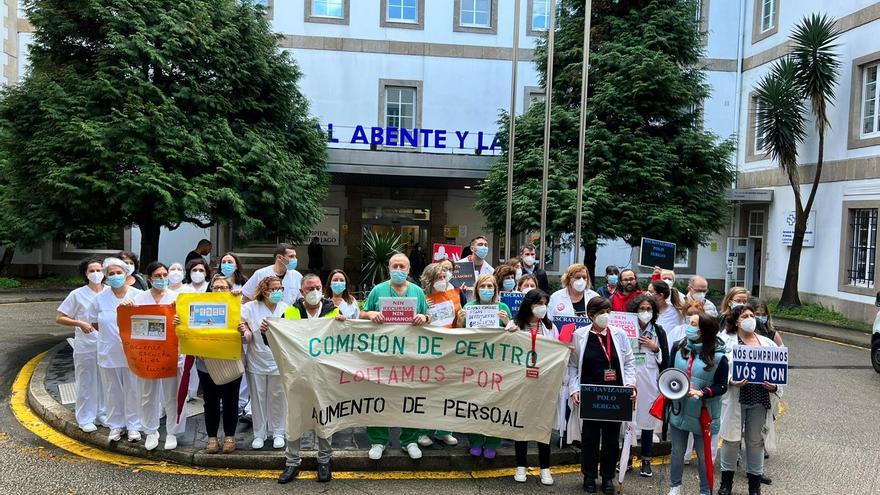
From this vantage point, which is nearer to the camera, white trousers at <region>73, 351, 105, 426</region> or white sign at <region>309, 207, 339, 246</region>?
white trousers at <region>73, 351, 105, 426</region>

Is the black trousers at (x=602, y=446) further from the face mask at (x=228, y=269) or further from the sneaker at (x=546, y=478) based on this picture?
the face mask at (x=228, y=269)

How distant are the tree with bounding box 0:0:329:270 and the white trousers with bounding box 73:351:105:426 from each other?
188 inches

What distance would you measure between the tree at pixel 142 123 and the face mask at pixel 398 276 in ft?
20.2

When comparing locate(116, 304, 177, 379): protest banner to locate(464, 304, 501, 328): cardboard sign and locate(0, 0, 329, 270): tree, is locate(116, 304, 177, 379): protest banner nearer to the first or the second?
locate(464, 304, 501, 328): cardboard sign

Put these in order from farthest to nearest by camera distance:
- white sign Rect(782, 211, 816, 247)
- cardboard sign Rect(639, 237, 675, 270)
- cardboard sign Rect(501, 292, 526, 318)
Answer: white sign Rect(782, 211, 816, 247), cardboard sign Rect(639, 237, 675, 270), cardboard sign Rect(501, 292, 526, 318)

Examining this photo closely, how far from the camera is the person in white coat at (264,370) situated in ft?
18.7

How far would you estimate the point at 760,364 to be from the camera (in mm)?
4949

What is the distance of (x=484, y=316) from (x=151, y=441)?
341cm

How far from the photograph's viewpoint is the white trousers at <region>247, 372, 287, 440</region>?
5.84m

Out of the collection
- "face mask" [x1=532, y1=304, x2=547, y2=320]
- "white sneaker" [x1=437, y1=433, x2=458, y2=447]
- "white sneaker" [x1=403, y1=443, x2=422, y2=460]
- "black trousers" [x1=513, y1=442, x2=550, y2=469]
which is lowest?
"white sneaker" [x1=437, y1=433, x2=458, y2=447]

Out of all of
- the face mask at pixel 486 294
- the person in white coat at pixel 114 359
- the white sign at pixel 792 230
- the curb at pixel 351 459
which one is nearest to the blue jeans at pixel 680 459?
the curb at pixel 351 459

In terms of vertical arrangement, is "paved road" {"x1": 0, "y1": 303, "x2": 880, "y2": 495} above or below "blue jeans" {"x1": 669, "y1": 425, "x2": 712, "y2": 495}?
below

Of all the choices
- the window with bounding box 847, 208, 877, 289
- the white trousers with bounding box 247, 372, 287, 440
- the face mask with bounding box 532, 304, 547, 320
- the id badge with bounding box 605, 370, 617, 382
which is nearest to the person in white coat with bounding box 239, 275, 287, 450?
the white trousers with bounding box 247, 372, 287, 440

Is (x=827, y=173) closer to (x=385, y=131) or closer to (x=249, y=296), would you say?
(x=385, y=131)
